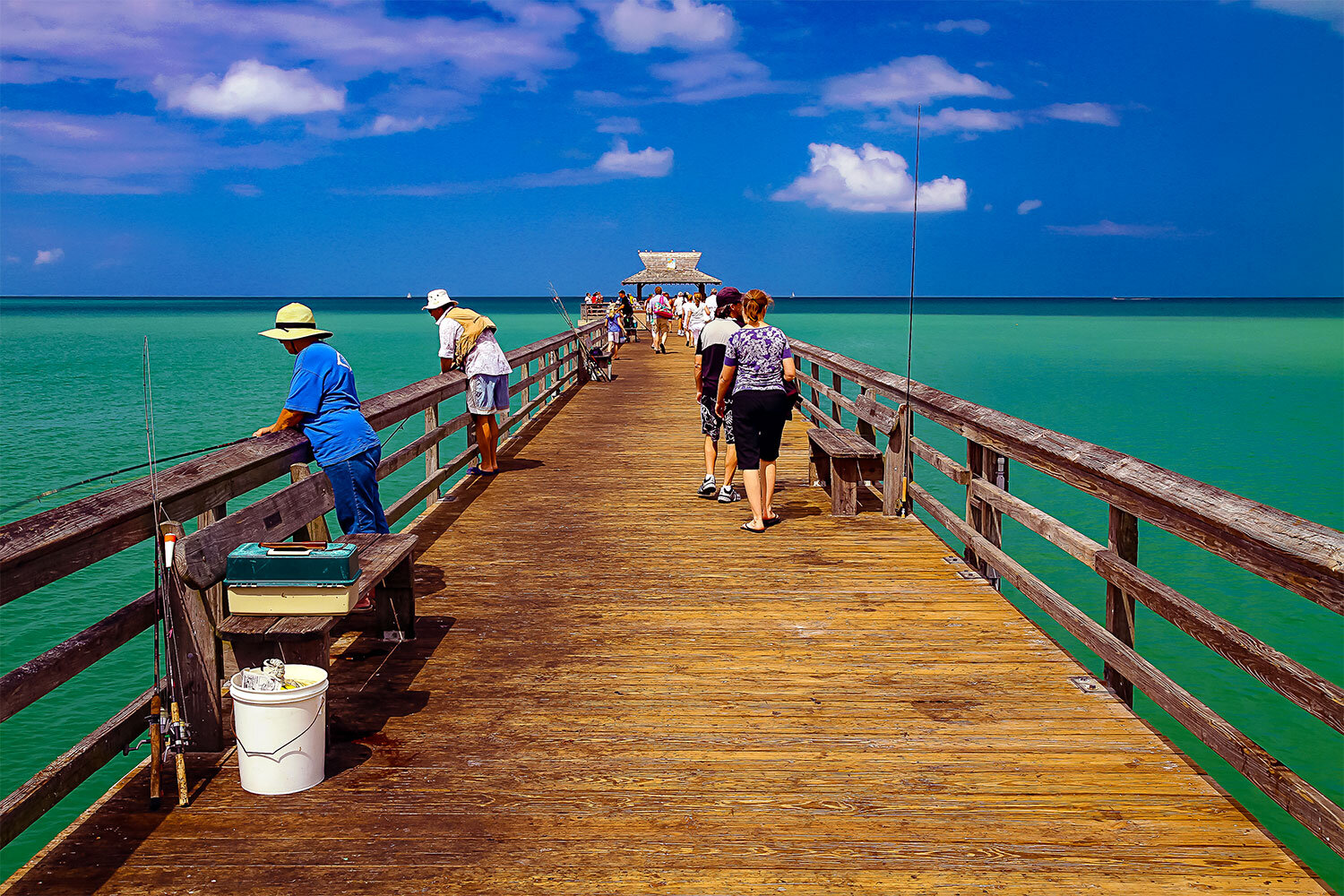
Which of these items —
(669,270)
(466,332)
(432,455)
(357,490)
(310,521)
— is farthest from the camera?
(669,270)

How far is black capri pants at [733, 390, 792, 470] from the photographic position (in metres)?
6.61

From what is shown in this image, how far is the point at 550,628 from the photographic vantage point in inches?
194

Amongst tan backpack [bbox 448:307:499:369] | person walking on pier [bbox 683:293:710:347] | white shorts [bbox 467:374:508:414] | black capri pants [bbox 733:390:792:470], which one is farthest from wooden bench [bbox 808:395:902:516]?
person walking on pier [bbox 683:293:710:347]

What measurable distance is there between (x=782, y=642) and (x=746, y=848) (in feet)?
5.97

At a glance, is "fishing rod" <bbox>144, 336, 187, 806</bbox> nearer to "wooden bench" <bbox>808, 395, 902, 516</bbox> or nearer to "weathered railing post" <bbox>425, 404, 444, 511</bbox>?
"weathered railing post" <bbox>425, 404, 444, 511</bbox>

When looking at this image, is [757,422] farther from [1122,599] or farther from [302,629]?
[302,629]

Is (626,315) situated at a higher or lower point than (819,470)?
higher

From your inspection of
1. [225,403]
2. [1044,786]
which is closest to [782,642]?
[1044,786]

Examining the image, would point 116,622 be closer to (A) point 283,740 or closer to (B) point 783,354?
(A) point 283,740

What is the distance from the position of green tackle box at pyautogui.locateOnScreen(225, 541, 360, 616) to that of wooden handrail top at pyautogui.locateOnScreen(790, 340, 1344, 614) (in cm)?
280

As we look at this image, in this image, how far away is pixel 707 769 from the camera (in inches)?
135

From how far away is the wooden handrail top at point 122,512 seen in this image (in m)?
2.67

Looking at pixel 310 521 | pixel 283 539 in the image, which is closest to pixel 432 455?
pixel 310 521

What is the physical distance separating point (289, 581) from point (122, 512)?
0.59 metres
